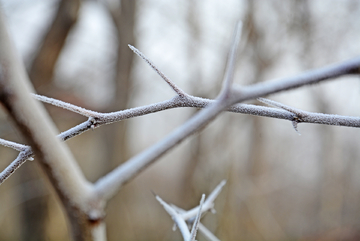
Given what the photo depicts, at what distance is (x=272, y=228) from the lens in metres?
1.93

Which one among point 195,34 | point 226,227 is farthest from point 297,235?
point 195,34

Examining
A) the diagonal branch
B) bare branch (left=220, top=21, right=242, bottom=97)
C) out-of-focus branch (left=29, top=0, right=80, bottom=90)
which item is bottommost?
the diagonal branch

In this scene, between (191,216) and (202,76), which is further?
(202,76)

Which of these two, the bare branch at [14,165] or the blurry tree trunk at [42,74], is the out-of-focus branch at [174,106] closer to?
the bare branch at [14,165]

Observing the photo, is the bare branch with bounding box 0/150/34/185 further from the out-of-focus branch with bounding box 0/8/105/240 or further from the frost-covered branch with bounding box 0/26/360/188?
the out-of-focus branch with bounding box 0/8/105/240

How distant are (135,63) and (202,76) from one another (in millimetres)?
389

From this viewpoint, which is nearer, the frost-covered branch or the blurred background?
the frost-covered branch

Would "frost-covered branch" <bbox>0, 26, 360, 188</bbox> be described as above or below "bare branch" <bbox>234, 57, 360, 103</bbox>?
above

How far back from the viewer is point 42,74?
134 cm

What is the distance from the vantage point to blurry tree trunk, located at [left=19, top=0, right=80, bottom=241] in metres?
1.30

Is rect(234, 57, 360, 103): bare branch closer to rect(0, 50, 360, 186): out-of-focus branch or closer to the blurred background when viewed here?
rect(0, 50, 360, 186): out-of-focus branch

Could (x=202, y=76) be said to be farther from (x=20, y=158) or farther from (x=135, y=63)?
(x=20, y=158)

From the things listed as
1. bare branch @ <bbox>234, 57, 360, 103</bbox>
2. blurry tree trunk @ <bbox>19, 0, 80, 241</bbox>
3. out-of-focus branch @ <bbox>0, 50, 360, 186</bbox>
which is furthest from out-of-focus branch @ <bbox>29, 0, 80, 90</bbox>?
bare branch @ <bbox>234, 57, 360, 103</bbox>

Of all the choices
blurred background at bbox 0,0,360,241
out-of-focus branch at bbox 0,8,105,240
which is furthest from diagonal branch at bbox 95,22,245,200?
blurred background at bbox 0,0,360,241
